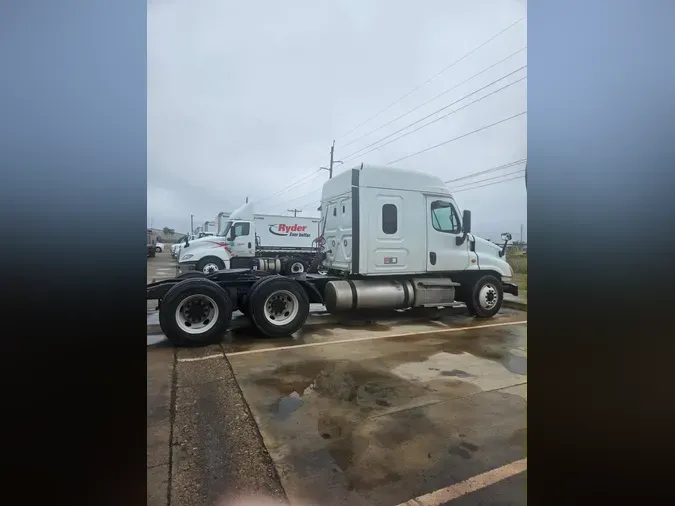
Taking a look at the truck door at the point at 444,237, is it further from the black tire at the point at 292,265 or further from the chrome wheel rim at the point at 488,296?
the black tire at the point at 292,265

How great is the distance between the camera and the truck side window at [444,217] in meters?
7.38

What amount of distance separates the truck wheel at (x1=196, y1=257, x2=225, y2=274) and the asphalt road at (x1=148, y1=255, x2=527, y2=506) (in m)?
8.82

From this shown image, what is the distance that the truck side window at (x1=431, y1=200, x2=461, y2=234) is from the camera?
24.2 feet

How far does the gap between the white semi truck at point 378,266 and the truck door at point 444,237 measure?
2 centimetres

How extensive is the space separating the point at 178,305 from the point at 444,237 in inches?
203

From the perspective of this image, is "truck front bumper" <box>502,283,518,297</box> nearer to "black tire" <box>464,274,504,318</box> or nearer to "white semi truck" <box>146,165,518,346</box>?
"white semi truck" <box>146,165,518,346</box>
